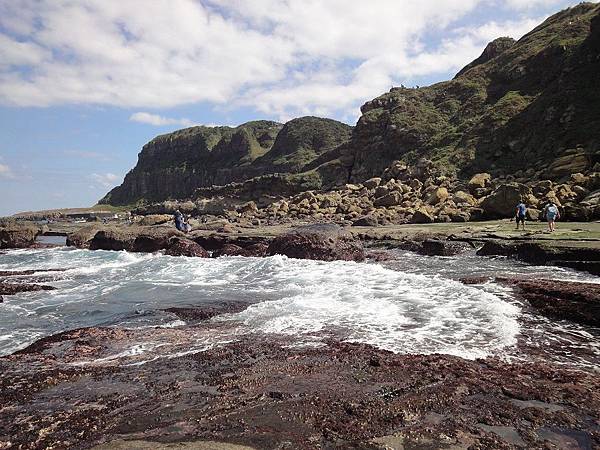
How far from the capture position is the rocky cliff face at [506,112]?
141 ft

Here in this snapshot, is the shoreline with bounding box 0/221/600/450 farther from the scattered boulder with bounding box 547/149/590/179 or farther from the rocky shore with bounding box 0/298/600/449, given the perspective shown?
the scattered boulder with bounding box 547/149/590/179

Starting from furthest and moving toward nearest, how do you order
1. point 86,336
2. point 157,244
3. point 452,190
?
point 452,190 → point 157,244 → point 86,336

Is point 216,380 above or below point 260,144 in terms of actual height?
below

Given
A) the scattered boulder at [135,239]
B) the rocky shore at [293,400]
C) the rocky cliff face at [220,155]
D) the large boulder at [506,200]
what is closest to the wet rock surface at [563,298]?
the rocky shore at [293,400]

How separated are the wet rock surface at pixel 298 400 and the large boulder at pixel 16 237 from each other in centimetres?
3268

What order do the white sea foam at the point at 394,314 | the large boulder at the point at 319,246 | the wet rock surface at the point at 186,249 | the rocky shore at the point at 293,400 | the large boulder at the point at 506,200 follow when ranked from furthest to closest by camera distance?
the large boulder at the point at 506,200
the wet rock surface at the point at 186,249
the large boulder at the point at 319,246
the white sea foam at the point at 394,314
the rocky shore at the point at 293,400

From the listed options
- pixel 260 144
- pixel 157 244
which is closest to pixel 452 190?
pixel 157 244

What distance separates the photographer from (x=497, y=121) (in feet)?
173

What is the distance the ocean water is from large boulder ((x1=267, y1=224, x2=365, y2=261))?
1.01m

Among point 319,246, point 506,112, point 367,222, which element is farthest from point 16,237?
point 506,112

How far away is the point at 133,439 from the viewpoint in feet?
16.1

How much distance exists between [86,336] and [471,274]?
12359mm

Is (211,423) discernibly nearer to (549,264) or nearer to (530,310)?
(530,310)

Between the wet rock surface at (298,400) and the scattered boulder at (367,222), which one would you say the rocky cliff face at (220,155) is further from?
the wet rock surface at (298,400)
